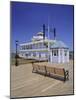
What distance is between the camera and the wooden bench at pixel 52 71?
5.56 meters

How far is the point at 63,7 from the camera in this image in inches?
224

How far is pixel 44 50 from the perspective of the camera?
5590mm

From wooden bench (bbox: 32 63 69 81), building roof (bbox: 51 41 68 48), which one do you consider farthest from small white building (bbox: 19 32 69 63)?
wooden bench (bbox: 32 63 69 81)

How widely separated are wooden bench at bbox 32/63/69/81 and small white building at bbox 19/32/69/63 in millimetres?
176

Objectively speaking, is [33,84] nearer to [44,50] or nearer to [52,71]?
[52,71]

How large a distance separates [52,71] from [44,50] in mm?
504

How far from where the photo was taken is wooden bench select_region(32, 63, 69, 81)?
5.56m

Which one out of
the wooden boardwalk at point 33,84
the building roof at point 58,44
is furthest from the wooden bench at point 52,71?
the building roof at point 58,44

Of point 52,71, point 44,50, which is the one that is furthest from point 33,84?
point 44,50

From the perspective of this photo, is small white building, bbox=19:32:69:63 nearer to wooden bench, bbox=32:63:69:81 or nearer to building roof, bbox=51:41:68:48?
building roof, bbox=51:41:68:48
